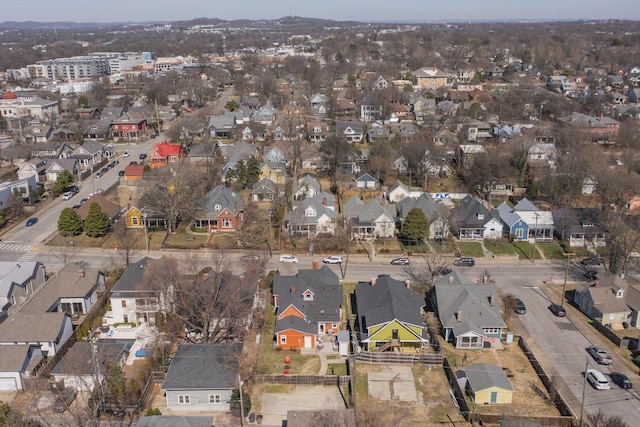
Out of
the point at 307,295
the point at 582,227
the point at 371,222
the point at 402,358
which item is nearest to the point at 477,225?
the point at 582,227

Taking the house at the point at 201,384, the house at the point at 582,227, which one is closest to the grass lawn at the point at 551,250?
the house at the point at 582,227

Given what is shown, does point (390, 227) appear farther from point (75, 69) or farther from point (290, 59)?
point (75, 69)

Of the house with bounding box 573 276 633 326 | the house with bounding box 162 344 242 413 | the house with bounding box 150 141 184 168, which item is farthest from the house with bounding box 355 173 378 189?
the house with bounding box 162 344 242 413

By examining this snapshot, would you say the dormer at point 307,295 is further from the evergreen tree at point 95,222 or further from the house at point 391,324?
the evergreen tree at point 95,222

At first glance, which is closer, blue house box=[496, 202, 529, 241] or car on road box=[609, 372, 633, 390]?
car on road box=[609, 372, 633, 390]

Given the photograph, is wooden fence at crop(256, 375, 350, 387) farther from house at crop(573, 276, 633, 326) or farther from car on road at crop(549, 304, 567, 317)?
house at crop(573, 276, 633, 326)
